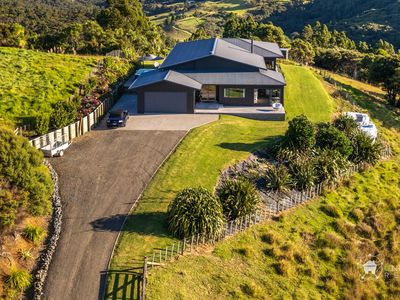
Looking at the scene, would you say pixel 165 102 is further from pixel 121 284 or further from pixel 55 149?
pixel 121 284

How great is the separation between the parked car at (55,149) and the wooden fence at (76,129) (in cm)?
60

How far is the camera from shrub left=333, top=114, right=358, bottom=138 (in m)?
37.9

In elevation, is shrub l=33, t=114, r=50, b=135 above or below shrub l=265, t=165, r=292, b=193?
above

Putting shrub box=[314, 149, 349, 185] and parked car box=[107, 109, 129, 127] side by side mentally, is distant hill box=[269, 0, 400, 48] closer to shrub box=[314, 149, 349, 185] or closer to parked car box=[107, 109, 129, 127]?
shrub box=[314, 149, 349, 185]

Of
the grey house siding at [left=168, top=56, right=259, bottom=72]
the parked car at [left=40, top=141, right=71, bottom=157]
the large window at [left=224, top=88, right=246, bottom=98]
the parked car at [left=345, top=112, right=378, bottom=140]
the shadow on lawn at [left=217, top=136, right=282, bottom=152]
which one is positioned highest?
the grey house siding at [left=168, top=56, right=259, bottom=72]

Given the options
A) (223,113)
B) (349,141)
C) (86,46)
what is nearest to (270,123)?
(223,113)

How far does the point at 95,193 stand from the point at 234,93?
2189 cm

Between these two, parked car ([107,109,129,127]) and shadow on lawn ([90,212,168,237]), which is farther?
parked car ([107,109,129,127])

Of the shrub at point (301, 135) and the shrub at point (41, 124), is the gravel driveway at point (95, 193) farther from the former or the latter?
the shrub at point (301, 135)

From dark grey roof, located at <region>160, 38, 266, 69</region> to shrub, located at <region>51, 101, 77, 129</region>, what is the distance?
48.9 ft

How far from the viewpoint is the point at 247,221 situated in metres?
25.5

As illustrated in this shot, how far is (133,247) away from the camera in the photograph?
22.1 metres

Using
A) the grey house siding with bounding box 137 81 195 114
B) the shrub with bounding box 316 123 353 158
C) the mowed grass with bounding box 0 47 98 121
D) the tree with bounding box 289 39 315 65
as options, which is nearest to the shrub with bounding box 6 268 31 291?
the mowed grass with bounding box 0 47 98 121

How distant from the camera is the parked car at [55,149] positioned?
31312mm
